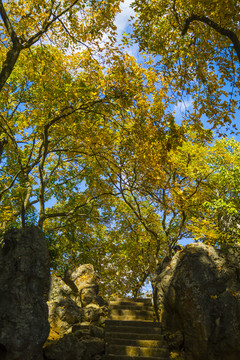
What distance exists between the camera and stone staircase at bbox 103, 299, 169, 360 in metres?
9.05

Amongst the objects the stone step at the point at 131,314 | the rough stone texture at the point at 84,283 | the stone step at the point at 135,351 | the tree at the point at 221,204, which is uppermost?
the tree at the point at 221,204

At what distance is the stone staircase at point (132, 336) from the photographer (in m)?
9.05

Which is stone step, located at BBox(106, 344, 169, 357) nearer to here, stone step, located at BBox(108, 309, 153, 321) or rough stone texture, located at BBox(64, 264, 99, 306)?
stone step, located at BBox(108, 309, 153, 321)

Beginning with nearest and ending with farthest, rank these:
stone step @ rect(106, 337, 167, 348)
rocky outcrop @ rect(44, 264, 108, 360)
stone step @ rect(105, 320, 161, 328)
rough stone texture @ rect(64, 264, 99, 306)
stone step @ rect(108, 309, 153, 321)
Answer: rocky outcrop @ rect(44, 264, 108, 360), stone step @ rect(106, 337, 167, 348), stone step @ rect(105, 320, 161, 328), stone step @ rect(108, 309, 153, 321), rough stone texture @ rect(64, 264, 99, 306)

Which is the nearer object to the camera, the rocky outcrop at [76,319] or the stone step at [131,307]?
the rocky outcrop at [76,319]

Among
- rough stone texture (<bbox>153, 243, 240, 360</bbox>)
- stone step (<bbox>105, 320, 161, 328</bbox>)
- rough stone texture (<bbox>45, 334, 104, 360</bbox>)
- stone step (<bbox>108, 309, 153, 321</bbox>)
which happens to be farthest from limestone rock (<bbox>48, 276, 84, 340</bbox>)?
rough stone texture (<bbox>153, 243, 240, 360</bbox>)

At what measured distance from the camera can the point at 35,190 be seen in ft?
Result: 52.6

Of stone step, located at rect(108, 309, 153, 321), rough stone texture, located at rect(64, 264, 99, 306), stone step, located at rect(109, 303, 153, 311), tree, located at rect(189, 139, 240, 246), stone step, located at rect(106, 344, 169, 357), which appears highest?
tree, located at rect(189, 139, 240, 246)

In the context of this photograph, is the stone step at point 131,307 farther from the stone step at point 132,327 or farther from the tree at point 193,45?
the tree at point 193,45

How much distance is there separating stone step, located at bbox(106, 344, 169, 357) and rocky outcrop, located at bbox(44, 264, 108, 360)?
0.34 meters

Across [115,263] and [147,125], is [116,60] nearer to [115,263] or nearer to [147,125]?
[147,125]

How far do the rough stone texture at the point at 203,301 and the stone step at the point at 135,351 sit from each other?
0.88 metres

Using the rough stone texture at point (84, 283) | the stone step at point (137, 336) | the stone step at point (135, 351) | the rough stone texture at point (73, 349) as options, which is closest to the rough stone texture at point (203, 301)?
the stone step at point (137, 336)

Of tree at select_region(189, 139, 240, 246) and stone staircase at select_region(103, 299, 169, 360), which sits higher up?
tree at select_region(189, 139, 240, 246)
